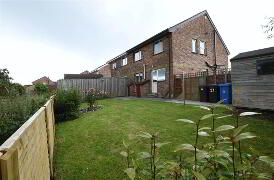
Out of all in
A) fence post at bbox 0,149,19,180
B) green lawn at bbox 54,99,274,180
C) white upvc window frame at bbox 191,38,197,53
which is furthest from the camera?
white upvc window frame at bbox 191,38,197,53

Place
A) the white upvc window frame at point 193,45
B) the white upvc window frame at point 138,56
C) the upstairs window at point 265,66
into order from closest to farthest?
the upstairs window at point 265,66, the white upvc window frame at point 193,45, the white upvc window frame at point 138,56

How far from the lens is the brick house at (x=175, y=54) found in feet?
62.3

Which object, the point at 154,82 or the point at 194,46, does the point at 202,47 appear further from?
the point at 154,82

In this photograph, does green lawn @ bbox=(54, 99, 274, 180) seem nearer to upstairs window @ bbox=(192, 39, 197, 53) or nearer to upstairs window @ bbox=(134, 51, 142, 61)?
upstairs window @ bbox=(192, 39, 197, 53)

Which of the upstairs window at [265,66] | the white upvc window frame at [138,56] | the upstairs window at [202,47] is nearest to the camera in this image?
the upstairs window at [265,66]

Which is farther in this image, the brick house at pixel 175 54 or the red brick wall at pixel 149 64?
the red brick wall at pixel 149 64

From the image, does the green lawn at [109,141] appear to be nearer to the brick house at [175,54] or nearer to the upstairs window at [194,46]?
the brick house at [175,54]

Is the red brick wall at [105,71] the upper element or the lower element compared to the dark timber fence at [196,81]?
upper

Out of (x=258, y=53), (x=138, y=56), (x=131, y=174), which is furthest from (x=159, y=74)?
(x=131, y=174)

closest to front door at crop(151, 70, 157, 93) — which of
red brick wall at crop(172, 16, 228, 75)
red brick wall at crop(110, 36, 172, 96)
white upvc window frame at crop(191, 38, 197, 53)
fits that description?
red brick wall at crop(110, 36, 172, 96)

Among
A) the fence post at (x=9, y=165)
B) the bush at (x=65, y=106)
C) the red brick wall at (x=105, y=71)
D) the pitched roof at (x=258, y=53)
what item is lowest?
the bush at (x=65, y=106)

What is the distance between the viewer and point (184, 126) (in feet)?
25.5

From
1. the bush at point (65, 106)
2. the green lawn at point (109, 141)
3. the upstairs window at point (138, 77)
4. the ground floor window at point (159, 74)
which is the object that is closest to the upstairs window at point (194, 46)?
the ground floor window at point (159, 74)

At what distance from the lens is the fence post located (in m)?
1.05
